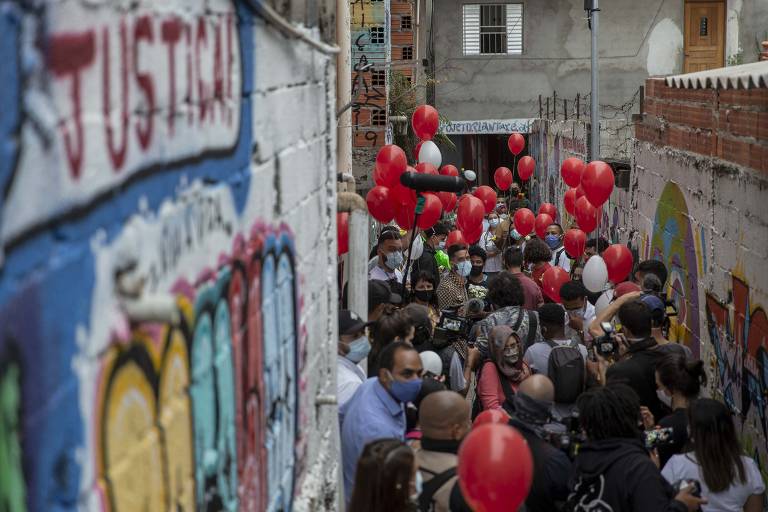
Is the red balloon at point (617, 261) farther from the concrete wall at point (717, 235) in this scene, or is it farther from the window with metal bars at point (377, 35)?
the window with metal bars at point (377, 35)

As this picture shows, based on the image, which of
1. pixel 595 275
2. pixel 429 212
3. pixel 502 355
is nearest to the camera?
pixel 502 355

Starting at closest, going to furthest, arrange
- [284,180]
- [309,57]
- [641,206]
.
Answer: [284,180], [309,57], [641,206]

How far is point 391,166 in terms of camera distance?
10352 mm

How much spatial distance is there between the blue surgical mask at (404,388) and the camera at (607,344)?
80.3 inches

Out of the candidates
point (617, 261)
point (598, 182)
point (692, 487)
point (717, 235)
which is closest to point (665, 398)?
point (692, 487)

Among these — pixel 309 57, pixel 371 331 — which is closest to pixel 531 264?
pixel 371 331

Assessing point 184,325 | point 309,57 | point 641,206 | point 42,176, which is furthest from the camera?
point 641,206

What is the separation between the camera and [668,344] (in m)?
7.55

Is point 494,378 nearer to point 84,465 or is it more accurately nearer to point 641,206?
point 84,465

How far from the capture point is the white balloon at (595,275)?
10164 millimetres

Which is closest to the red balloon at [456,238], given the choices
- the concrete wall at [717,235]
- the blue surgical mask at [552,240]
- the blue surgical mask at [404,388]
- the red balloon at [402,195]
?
the concrete wall at [717,235]

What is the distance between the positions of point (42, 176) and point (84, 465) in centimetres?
53

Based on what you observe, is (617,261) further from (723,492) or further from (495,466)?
(495,466)

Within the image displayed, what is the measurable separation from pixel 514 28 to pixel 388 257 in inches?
902
